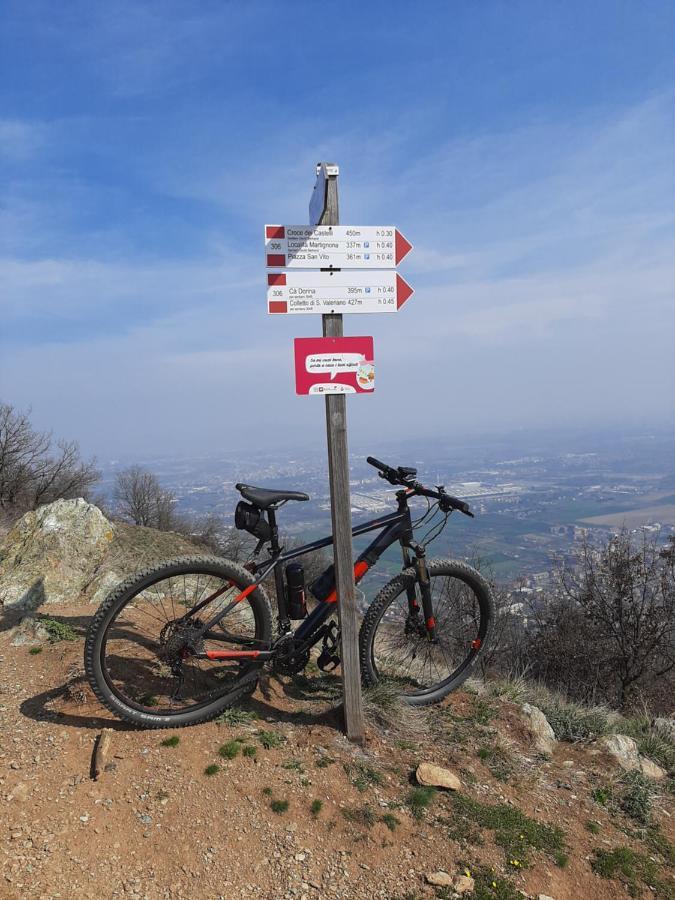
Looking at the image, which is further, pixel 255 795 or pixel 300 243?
pixel 300 243

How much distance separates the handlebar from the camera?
13.6 ft

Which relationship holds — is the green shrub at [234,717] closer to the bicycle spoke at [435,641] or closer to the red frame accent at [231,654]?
the red frame accent at [231,654]

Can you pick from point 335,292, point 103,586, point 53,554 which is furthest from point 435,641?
point 53,554

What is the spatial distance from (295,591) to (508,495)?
147ft

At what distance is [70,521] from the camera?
21.7ft

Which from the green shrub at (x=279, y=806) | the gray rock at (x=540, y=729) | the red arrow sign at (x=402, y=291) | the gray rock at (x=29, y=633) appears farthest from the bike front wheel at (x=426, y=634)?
the gray rock at (x=29, y=633)

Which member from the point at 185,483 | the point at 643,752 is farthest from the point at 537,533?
the point at 643,752

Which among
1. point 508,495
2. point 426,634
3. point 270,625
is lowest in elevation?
point 508,495

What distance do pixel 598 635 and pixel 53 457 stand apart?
20512 mm

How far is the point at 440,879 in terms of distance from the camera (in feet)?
8.61

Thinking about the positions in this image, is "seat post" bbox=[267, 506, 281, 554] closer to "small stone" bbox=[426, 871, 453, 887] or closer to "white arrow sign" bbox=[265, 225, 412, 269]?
"white arrow sign" bbox=[265, 225, 412, 269]

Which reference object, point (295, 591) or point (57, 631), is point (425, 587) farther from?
point (57, 631)

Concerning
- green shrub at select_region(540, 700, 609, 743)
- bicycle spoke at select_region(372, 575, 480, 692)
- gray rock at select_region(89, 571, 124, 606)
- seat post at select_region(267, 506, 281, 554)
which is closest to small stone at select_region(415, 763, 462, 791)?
bicycle spoke at select_region(372, 575, 480, 692)

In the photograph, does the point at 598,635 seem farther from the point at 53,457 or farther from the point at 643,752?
the point at 53,457
